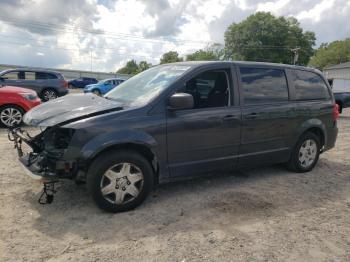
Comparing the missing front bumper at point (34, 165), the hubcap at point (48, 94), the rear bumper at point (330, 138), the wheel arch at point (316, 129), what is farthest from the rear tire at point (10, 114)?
the rear bumper at point (330, 138)

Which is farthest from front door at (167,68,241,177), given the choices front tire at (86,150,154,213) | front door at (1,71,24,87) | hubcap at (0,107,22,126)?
front door at (1,71,24,87)

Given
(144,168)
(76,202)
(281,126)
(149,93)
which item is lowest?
(76,202)

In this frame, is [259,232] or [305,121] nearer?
[259,232]

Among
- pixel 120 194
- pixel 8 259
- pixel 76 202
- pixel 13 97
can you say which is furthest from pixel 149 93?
pixel 13 97

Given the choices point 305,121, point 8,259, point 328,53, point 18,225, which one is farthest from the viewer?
point 328,53

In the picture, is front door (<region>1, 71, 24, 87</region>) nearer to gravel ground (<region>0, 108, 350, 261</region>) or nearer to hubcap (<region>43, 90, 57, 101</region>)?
hubcap (<region>43, 90, 57, 101</region>)

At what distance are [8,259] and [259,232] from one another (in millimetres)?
2454

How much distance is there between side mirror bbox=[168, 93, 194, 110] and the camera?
388cm

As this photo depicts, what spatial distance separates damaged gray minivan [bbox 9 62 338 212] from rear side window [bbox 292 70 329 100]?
0.02 m

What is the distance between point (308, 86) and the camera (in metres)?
5.57

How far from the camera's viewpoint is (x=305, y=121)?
5.39m

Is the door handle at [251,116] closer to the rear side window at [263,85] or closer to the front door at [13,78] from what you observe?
the rear side window at [263,85]

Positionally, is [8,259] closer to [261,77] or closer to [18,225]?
[18,225]

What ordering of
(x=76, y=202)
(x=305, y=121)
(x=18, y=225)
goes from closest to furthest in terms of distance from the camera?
(x=18, y=225) < (x=76, y=202) < (x=305, y=121)
